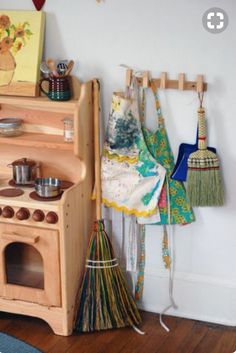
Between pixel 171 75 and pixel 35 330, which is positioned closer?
pixel 171 75

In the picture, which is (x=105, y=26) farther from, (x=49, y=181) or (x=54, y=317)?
(x=54, y=317)

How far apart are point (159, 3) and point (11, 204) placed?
43.5 inches

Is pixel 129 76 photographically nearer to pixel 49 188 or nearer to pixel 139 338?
pixel 49 188

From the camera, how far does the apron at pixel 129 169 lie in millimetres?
2851

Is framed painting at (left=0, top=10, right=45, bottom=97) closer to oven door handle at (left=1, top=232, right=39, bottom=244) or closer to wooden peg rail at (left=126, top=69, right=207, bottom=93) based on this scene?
wooden peg rail at (left=126, top=69, right=207, bottom=93)

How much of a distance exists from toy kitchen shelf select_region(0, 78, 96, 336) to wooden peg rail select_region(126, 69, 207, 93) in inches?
8.4

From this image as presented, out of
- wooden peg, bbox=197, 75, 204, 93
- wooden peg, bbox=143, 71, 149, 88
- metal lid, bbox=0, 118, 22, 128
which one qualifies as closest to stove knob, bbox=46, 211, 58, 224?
metal lid, bbox=0, 118, 22, 128

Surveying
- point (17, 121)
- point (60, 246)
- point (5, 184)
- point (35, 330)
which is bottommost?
point (35, 330)

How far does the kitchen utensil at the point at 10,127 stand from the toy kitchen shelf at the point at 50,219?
0.03 metres

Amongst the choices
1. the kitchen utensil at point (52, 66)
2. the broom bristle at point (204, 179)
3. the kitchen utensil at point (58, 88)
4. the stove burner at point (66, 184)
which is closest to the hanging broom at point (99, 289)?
the stove burner at point (66, 184)

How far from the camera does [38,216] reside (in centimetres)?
282

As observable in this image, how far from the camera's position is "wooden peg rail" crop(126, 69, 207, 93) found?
9.00 feet

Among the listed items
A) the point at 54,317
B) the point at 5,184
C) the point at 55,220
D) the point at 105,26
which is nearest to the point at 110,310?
the point at 54,317

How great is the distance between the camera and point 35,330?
3.00 metres
